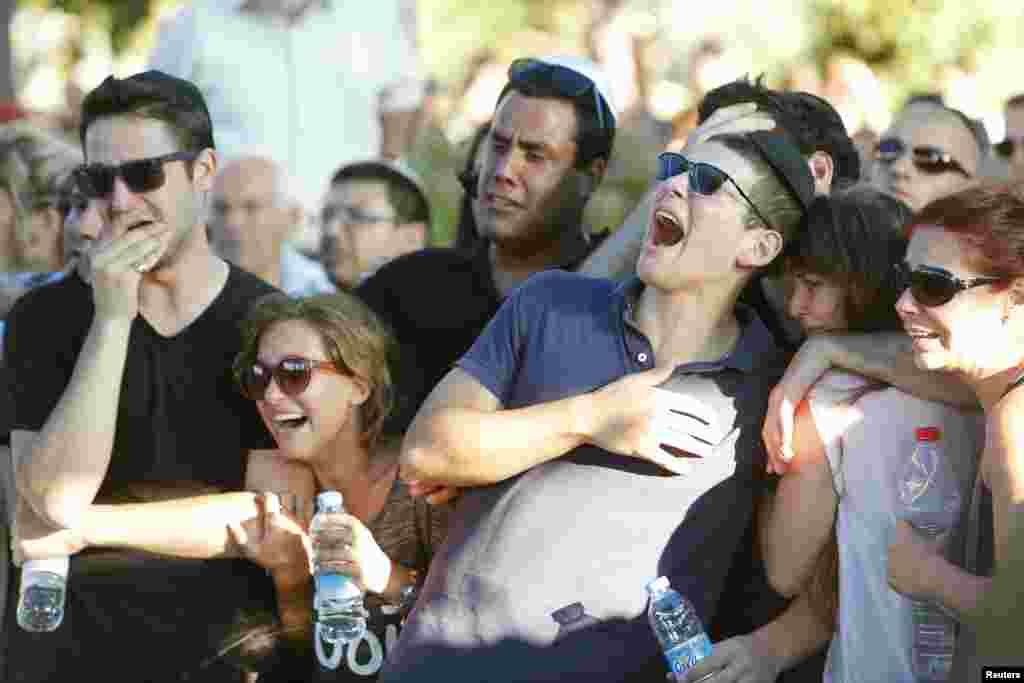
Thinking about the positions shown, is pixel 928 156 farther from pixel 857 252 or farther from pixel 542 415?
pixel 542 415

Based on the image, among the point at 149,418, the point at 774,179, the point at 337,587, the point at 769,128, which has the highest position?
the point at 769,128

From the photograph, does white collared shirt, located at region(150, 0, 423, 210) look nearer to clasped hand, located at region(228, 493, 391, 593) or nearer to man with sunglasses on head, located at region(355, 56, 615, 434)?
man with sunglasses on head, located at region(355, 56, 615, 434)

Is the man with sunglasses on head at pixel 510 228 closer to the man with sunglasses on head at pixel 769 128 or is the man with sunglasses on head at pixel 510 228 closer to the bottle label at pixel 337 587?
the man with sunglasses on head at pixel 769 128

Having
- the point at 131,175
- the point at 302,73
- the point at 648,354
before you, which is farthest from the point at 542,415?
the point at 302,73

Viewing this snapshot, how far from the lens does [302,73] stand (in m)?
7.92

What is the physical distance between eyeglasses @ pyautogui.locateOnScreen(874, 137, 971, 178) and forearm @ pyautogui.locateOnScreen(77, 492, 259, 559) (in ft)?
9.03

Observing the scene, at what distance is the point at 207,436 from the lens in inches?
169

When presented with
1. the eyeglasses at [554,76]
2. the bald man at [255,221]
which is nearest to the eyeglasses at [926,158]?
the eyeglasses at [554,76]

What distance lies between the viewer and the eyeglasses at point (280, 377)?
4.23 metres

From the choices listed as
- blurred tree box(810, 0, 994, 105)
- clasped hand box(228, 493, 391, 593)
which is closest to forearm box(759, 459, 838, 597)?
clasped hand box(228, 493, 391, 593)

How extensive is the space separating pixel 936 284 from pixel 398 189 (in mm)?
3319

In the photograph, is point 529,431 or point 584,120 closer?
point 529,431

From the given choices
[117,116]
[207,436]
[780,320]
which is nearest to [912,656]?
[780,320]

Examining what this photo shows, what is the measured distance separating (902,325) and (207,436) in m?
1.76
